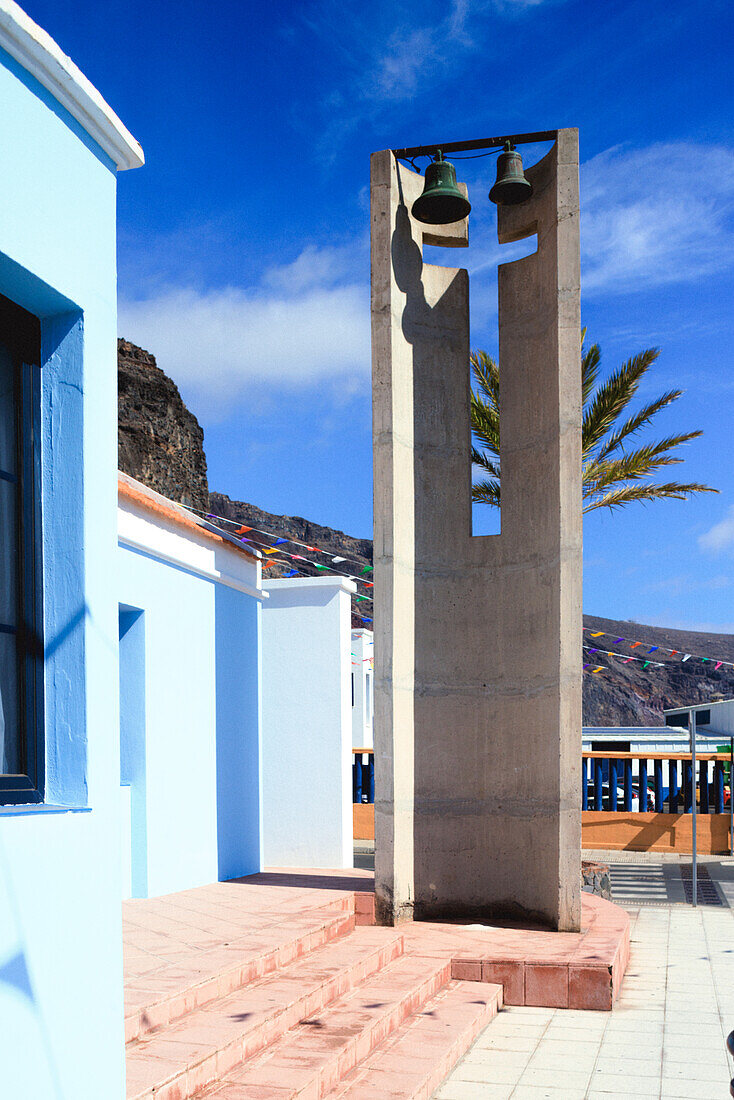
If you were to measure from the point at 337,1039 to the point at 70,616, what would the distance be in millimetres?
2662

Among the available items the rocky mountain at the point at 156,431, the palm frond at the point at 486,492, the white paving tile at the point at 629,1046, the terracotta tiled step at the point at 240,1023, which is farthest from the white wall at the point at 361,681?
the terracotta tiled step at the point at 240,1023

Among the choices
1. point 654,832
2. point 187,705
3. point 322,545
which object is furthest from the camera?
point 322,545

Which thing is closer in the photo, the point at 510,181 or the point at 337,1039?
the point at 337,1039

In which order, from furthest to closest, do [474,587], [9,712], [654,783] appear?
[654,783], [474,587], [9,712]

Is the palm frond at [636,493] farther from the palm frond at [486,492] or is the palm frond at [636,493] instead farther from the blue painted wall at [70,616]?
the blue painted wall at [70,616]

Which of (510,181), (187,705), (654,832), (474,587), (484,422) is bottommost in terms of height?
(654,832)

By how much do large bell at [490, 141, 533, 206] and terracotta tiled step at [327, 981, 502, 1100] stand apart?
18.6 ft

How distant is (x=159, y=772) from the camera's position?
7.66 metres

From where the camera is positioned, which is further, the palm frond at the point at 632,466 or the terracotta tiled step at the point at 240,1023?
the palm frond at the point at 632,466

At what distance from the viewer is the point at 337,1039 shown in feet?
15.5

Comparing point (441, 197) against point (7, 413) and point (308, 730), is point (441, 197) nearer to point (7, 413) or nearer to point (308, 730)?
point (7, 413)

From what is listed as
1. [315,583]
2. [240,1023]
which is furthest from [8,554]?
[315,583]

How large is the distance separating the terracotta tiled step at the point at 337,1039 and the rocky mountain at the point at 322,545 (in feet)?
22.5

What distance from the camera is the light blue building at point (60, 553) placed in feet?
10.1
